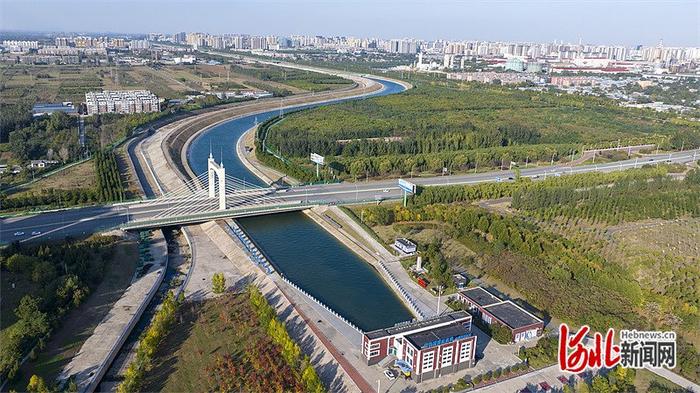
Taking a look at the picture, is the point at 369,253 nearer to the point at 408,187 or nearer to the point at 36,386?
the point at 408,187

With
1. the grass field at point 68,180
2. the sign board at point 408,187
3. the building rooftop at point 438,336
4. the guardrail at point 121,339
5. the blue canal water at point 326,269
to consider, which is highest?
the sign board at point 408,187

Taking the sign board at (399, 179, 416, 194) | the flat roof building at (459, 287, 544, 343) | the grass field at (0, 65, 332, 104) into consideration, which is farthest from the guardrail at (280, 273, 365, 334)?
the grass field at (0, 65, 332, 104)

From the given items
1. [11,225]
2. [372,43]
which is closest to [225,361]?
[11,225]

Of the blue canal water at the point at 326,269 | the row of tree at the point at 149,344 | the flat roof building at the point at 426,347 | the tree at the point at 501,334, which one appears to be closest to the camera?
the row of tree at the point at 149,344

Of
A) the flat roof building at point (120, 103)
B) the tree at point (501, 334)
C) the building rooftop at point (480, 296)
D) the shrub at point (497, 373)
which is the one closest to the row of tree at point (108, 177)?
the flat roof building at point (120, 103)

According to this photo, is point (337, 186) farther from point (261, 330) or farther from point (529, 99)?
point (529, 99)

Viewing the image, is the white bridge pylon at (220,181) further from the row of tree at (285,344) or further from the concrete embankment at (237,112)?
the row of tree at (285,344)
